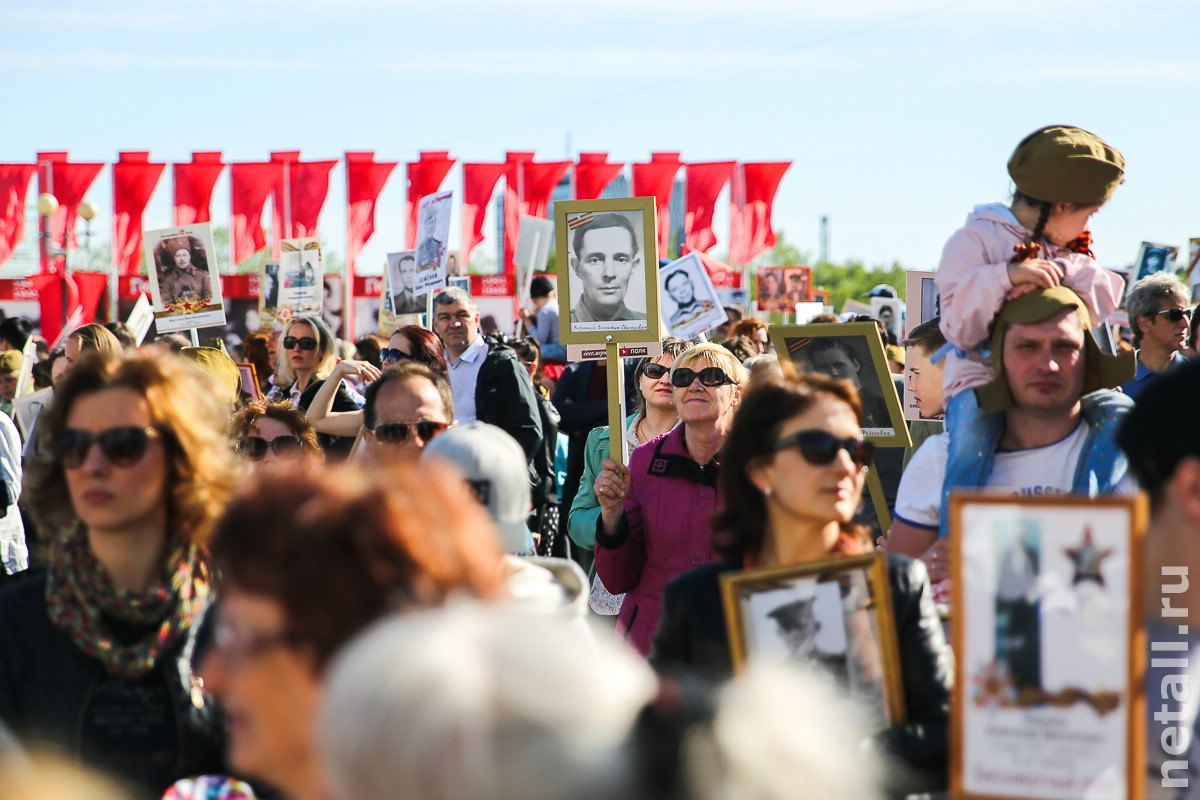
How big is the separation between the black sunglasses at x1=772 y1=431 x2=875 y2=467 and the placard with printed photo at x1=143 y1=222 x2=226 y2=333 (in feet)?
24.8

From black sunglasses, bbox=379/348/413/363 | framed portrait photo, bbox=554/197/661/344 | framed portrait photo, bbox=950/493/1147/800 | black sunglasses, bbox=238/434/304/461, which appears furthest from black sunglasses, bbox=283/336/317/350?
framed portrait photo, bbox=950/493/1147/800

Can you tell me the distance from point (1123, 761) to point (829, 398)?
4.33 ft

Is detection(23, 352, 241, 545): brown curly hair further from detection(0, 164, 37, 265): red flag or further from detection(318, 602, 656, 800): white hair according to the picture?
detection(0, 164, 37, 265): red flag

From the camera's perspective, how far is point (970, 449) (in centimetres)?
379

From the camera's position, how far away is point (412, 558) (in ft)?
5.62

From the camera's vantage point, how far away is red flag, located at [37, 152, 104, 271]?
30812 millimetres

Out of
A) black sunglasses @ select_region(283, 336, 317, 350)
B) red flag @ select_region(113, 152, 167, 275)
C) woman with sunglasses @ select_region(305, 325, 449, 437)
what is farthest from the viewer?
red flag @ select_region(113, 152, 167, 275)

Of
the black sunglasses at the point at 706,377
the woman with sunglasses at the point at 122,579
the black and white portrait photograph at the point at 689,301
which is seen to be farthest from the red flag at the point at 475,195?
the woman with sunglasses at the point at 122,579

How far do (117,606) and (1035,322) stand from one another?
2.41 meters

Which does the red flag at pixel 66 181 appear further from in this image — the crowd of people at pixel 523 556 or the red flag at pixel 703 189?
the crowd of people at pixel 523 556

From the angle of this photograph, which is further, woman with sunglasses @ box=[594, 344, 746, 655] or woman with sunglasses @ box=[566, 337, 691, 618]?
woman with sunglasses @ box=[566, 337, 691, 618]

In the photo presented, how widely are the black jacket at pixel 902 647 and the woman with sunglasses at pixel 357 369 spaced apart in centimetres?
400

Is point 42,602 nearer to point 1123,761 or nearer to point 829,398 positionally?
point 829,398

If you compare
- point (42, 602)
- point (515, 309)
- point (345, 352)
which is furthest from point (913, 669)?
point (515, 309)
